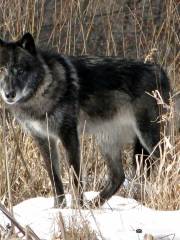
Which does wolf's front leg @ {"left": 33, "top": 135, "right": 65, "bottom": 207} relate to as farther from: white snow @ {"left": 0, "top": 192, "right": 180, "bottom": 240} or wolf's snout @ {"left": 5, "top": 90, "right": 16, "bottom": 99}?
white snow @ {"left": 0, "top": 192, "right": 180, "bottom": 240}

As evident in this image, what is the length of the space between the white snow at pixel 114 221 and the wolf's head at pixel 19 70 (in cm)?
86

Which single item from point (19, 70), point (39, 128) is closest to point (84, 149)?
point (39, 128)

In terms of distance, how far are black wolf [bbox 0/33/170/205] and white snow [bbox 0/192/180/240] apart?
2.12 feet

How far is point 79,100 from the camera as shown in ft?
18.6

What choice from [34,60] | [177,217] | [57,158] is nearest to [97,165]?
[57,158]

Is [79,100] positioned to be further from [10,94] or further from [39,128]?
[10,94]

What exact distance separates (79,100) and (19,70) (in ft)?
1.83

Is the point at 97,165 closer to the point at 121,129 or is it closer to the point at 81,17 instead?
the point at 121,129

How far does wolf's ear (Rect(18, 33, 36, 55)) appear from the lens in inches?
213

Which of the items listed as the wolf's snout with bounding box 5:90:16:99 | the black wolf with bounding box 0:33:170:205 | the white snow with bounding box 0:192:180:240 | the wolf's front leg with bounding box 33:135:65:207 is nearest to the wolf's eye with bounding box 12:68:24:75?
the black wolf with bounding box 0:33:170:205

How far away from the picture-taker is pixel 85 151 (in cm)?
637

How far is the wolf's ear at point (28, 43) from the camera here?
542 centimetres

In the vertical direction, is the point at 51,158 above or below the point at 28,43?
below

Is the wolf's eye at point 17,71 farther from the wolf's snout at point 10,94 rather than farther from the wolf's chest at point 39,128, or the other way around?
the wolf's chest at point 39,128
